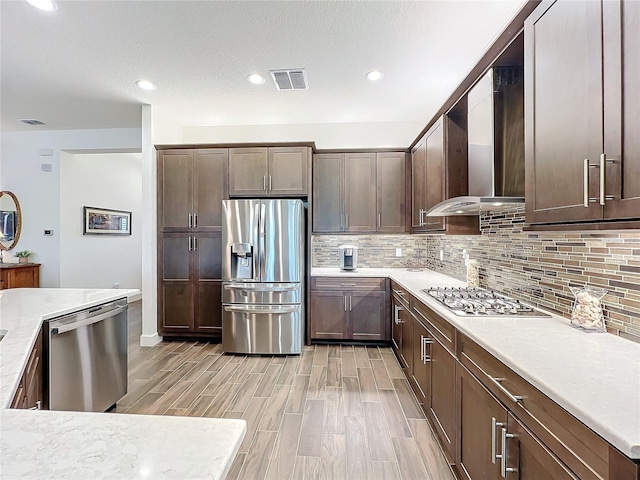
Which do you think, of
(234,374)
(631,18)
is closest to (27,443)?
(631,18)

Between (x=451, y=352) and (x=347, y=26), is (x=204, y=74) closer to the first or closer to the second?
(x=347, y=26)

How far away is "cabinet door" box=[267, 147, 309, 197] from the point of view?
3.79 metres

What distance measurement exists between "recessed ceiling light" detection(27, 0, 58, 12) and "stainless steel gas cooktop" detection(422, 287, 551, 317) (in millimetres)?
3315

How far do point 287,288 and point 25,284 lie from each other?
4.20 meters

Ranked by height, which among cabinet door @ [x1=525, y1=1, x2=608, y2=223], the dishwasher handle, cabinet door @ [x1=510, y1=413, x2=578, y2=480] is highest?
cabinet door @ [x1=525, y1=1, x2=608, y2=223]

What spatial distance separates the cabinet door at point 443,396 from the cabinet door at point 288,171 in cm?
243

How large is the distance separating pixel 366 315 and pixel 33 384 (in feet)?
9.64

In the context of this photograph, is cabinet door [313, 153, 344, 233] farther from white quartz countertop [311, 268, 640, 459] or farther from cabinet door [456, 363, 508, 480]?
cabinet door [456, 363, 508, 480]

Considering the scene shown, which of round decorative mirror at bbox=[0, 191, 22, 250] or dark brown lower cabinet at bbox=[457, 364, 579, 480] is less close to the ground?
round decorative mirror at bbox=[0, 191, 22, 250]

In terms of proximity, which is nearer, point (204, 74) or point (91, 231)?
point (204, 74)

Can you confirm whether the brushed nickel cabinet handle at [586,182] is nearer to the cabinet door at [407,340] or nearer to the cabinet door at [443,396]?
the cabinet door at [443,396]

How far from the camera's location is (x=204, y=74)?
304 centimetres

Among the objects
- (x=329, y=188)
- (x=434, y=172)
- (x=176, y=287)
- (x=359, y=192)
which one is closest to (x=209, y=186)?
(x=176, y=287)

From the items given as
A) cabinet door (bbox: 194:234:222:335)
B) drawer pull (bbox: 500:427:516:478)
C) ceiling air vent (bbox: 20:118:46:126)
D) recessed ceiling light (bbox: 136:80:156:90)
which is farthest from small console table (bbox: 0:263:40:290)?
drawer pull (bbox: 500:427:516:478)
